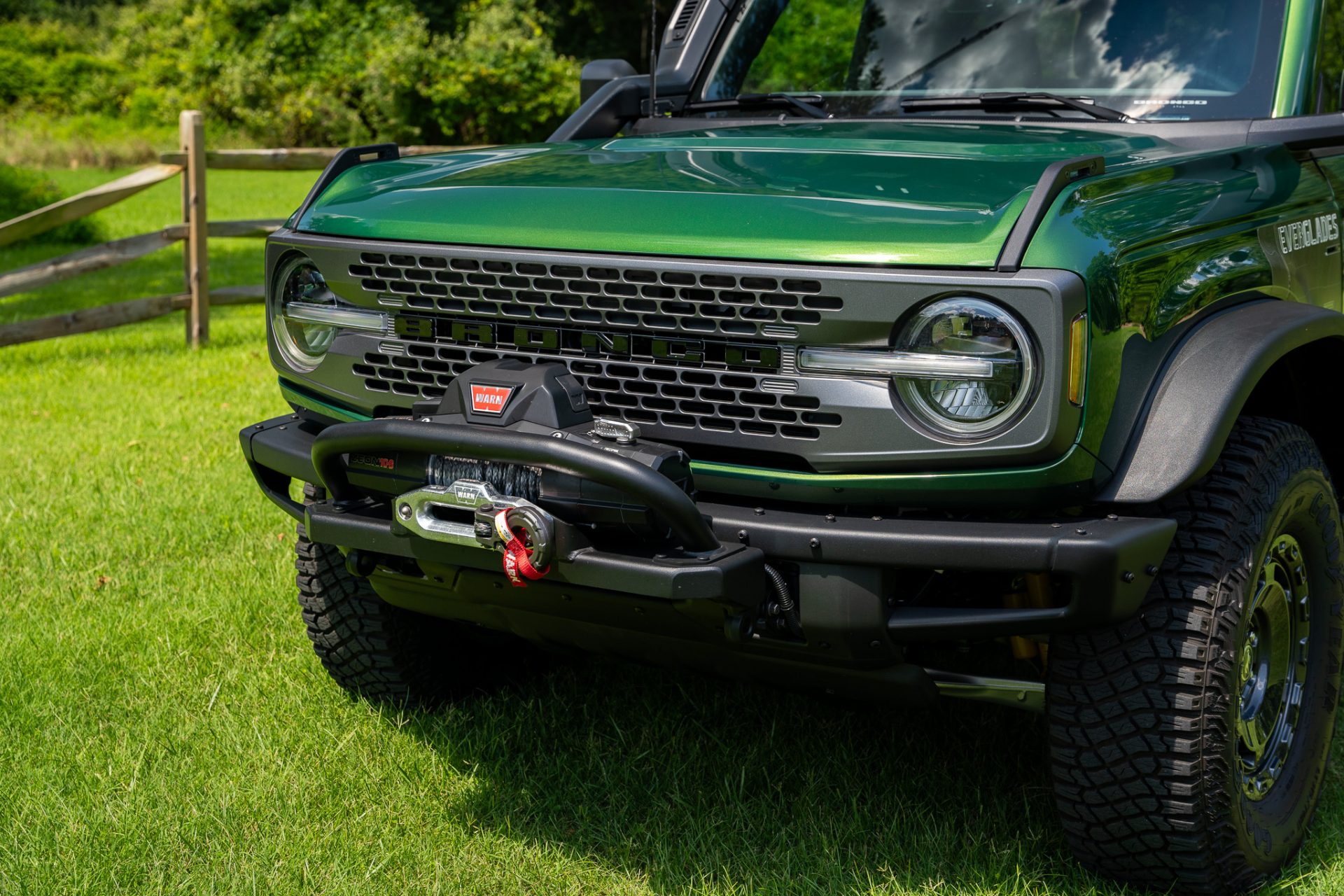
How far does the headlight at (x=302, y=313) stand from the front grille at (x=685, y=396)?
0.36 m

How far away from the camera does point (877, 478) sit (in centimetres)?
229

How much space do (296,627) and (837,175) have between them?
239 cm

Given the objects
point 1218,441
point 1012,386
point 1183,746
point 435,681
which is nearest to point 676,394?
point 1012,386

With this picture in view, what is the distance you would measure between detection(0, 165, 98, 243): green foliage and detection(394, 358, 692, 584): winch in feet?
42.3

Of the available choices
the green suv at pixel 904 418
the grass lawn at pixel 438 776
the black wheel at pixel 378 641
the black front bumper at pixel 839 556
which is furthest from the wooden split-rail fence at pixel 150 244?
the black front bumper at pixel 839 556

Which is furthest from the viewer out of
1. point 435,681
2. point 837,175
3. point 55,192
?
point 55,192

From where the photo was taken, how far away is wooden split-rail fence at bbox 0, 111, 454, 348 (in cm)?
819

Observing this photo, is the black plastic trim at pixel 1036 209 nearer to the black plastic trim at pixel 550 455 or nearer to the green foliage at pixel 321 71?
the black plastic trim at pixel 550 455

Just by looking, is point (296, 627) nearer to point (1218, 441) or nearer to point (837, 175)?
point (837, 175)

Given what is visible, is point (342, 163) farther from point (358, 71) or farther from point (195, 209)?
point (358, 71)

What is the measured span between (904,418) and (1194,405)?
20.0 inches

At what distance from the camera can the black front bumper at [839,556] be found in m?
2.15

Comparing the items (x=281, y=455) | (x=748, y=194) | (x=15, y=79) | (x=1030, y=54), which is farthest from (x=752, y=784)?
(x=15, y=79)

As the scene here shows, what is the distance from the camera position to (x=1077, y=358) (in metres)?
2.15
